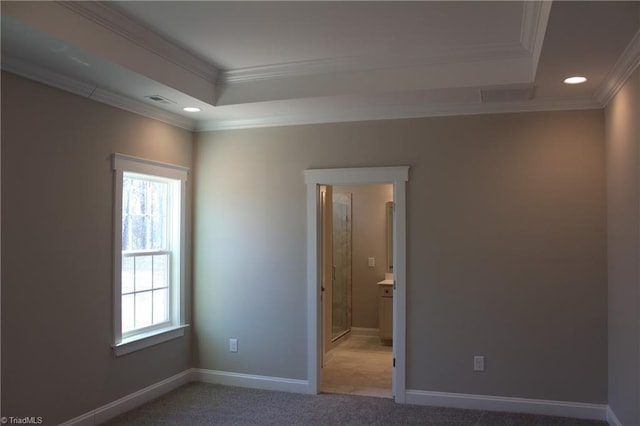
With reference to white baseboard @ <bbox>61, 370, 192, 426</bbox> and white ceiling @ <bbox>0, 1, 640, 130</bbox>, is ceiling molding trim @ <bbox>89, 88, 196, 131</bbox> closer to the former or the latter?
white ceiling @ <bbox>0, 1, 640, 130</bbox>

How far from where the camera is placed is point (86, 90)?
3799 millimetres

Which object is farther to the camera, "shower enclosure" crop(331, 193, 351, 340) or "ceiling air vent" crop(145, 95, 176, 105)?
"shower enclosure" crop(331, 193, 351, 340)

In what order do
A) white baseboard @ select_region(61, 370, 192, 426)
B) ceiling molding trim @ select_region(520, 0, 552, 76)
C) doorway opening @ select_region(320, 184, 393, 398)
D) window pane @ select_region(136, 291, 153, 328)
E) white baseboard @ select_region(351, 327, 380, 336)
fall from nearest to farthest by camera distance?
ceiling molding trim @ select_region(520, 0, 552, 76), white baseboard @ select_region(61, 370, 192, 426), window pane @ select_region(136, 291, 153, 328), doorway opening @ select_region(320, 184, 393, 398), white baseboard @ select_region(351, 327, 380, 336)

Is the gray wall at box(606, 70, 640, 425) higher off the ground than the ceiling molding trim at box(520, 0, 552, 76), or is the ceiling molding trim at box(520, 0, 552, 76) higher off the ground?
the ceiling molding trim at box(520, 0, 552, 76)

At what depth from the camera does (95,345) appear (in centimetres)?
393

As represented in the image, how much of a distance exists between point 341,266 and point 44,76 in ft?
14.5

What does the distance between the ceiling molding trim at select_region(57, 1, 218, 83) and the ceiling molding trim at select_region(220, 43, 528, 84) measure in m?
0.29

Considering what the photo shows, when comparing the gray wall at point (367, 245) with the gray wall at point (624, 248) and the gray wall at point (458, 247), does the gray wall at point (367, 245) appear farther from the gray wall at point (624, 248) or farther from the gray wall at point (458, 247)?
the gray wall at point (624, 248)

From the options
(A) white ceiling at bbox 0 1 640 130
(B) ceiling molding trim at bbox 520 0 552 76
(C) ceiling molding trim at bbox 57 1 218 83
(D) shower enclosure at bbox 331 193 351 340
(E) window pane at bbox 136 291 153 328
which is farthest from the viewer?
(D) shower enclosure at bbox 331 193 351 340

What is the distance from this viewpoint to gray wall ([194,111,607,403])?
4.14 metres

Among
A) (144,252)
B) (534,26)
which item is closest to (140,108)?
(144,252)

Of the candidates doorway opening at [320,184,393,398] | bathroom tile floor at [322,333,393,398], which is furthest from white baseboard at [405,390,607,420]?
doorway opening at [320,184,393,398]

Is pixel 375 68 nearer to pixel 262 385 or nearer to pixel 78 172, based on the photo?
pixel 78 172

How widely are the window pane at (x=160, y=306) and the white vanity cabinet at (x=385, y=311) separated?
111 inches
